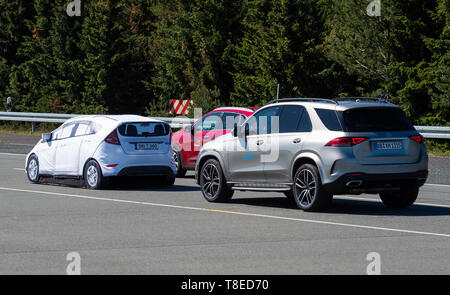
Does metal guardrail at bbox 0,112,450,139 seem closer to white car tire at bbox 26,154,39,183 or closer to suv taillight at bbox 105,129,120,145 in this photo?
white car tire at bbox 26,154,39,183

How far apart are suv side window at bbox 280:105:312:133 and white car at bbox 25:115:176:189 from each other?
4.08 meters

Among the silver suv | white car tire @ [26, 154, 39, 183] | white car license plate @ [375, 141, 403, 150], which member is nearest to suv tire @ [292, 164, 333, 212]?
the silver suv

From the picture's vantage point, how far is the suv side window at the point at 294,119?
1412cm

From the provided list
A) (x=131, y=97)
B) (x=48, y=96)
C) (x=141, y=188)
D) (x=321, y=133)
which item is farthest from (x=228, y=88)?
(x=321, y=133)

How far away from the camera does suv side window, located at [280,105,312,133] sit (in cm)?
1412

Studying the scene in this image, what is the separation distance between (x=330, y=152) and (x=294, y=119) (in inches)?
46.8

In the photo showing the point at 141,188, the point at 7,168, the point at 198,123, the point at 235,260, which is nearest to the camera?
the point at 235,260

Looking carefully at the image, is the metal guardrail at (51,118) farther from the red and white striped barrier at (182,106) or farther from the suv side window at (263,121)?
the suv side window at (263,121)

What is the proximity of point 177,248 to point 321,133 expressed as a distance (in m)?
4.39

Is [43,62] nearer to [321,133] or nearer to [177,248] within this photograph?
[321,133]

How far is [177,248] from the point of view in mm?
9992

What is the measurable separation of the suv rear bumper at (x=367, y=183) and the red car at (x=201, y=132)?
6772mm

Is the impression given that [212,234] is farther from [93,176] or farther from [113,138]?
[93,176]

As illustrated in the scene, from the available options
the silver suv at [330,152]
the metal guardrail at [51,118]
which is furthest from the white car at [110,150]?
the metal guardrail at [51,118]
